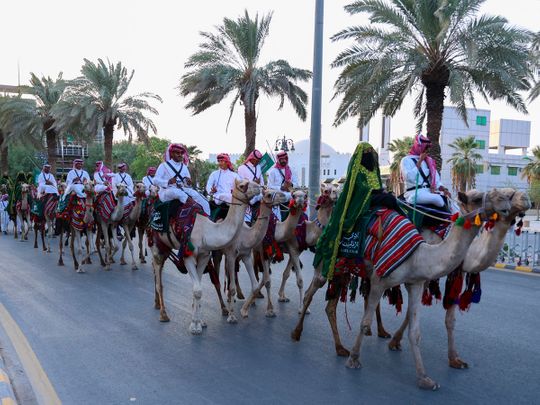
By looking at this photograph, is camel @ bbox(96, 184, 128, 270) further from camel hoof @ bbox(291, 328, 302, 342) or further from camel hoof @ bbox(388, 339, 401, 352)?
camel hoof @ bbox(388, 339, 401, 352)

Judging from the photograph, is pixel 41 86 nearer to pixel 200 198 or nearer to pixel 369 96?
pixel 369 96

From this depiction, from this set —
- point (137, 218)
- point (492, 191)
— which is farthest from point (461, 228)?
point (137, 218)

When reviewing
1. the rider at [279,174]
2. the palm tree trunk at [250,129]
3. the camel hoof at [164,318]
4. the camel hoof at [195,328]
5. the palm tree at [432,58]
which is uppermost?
the palm tree at [432,58]

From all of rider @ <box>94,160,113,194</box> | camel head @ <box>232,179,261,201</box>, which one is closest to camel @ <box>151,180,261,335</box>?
camel head @ <box>232,179,261,201</box>

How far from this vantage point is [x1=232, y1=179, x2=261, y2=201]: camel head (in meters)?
7.62

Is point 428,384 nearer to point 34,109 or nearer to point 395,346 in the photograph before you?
point 395,346

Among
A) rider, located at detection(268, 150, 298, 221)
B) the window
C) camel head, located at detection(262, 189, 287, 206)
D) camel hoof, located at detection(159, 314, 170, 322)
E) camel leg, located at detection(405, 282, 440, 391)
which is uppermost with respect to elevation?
the window

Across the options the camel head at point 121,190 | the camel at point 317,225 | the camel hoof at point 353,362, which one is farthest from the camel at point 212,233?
the camel head at point 121,190

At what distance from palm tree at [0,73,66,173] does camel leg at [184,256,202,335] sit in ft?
78.0

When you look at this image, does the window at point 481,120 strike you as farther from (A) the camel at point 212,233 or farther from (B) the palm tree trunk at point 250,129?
(A) the camel at point 212,233

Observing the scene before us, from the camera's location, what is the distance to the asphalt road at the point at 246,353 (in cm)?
545

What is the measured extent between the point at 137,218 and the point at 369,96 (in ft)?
29.1

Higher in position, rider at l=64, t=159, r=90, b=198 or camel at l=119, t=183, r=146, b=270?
rider at l=64, t=159, r=90, b=198

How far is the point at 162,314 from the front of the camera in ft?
26.9
